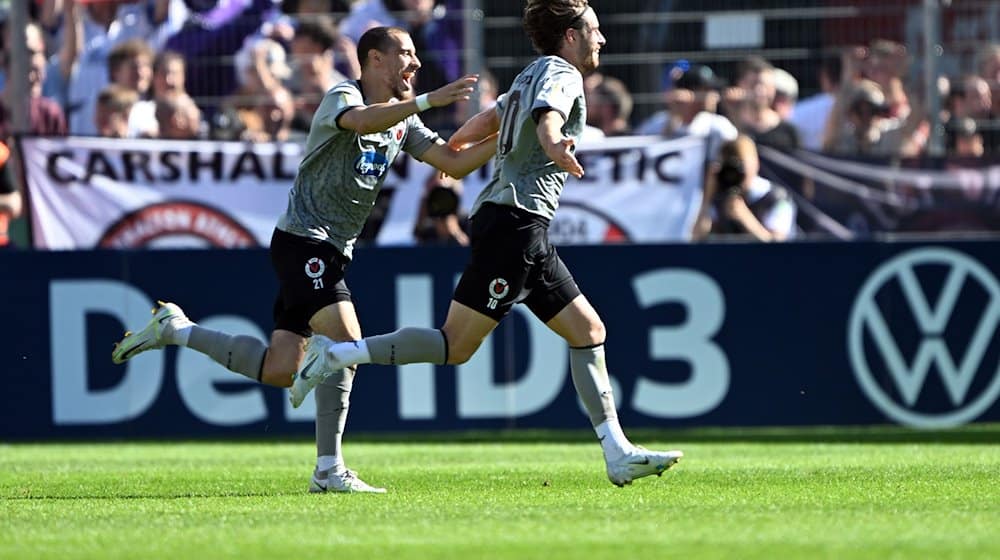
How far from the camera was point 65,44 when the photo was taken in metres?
15.1

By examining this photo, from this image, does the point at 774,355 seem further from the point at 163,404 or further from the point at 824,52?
the point at 163,404

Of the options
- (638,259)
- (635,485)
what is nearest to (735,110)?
(638,259)

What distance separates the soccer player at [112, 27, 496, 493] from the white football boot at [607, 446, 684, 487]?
1.12 m

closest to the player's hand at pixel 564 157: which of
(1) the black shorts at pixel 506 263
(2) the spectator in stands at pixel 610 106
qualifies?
(1) the black shorts at pixel 506 263

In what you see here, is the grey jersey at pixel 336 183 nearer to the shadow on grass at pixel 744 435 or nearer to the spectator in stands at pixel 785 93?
the shadow on grass at pixel 744 435

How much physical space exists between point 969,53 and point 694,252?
→ 2983mm

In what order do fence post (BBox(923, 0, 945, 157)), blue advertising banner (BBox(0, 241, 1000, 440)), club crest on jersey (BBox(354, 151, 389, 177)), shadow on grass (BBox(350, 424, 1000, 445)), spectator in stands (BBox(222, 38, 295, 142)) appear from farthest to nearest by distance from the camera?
spectator in stands (BBox(222, 38, 295, 142)) < fence post (BBox(923, 0, 945, 157)) < blue advertising banner (BBox(0, 241, 1000, 440)) < shadow on grass (BBox(350, 424, 1000, 445)) < club crest on jersey (BBox(354, 151, 389, 177))

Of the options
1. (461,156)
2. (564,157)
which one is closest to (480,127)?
(461,156)

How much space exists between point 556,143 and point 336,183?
4.38 ft

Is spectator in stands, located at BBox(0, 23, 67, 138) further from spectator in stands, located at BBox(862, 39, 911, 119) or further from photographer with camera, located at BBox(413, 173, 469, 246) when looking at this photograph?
spectator in stands, located at BBox(862, 39, 911, 119)

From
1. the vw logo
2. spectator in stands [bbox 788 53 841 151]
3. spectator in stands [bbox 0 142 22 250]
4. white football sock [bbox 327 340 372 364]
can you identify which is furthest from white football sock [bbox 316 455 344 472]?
spectator in stands [bbox 788 53 841 151]

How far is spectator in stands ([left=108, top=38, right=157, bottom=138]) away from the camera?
1504cm

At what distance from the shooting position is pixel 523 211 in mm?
7738

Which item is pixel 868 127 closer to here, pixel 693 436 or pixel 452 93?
pixel 693 436
